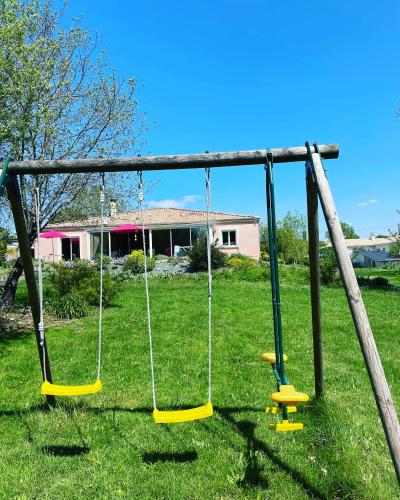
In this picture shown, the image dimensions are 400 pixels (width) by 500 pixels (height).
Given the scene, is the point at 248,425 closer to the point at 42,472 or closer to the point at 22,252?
the point at 42,472

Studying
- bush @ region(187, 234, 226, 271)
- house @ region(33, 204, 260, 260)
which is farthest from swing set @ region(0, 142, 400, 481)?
house @ region(33, 204, 260, 260)

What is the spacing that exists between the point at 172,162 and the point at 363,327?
2.24 meters

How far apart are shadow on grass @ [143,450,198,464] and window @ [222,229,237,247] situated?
2720 cm

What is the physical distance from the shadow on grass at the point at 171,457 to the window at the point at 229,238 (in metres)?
27.2

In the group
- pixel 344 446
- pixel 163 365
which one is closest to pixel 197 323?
pixel 163 365

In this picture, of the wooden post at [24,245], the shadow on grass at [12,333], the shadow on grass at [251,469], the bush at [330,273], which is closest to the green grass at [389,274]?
the bush at [330,273]

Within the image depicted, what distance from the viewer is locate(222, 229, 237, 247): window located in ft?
102

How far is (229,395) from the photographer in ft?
16.5

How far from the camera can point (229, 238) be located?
3100cm

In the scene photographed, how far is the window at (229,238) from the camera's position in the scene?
30989mm

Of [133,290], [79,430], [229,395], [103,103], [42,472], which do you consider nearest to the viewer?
[42,472]

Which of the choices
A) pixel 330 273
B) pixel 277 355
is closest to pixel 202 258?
pixel 330 273

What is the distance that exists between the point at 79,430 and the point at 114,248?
30.2m

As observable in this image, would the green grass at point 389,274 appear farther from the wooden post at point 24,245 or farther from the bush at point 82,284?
the wooden post at point 24,245
